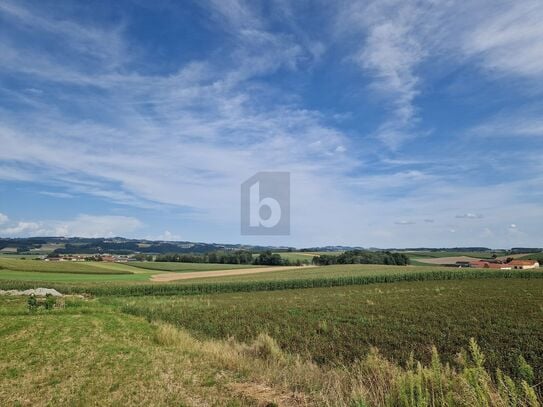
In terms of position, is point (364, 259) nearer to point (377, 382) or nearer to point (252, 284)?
point (252, 284)

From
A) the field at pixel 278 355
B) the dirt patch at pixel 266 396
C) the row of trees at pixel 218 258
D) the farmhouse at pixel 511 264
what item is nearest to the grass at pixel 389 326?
the field at pixel 278 355

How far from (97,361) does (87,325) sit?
5497 millimetres

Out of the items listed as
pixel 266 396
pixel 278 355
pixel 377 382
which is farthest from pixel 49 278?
pixel 377 382

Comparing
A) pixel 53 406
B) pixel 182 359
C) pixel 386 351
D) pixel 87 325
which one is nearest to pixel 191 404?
pixel 53 406

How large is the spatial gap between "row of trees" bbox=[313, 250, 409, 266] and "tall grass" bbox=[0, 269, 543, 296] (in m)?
52.2

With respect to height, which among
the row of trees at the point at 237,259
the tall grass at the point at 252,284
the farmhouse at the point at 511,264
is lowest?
the tall grass at the point at 252,284

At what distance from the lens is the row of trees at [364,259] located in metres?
112

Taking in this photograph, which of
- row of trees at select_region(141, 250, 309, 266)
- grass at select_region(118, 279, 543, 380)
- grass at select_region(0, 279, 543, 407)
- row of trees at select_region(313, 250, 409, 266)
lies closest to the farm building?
row of trees at select_region(313, 250, 409, 266)

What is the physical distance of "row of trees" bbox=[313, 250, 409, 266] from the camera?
11231cm

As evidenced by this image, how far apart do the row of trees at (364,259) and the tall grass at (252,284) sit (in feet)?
171

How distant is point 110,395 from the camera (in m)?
7.61

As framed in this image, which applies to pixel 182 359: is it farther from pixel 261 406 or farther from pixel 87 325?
pixel 87 325

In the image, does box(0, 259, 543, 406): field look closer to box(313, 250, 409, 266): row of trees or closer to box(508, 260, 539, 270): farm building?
box(508, 260, 539, 270): farm building

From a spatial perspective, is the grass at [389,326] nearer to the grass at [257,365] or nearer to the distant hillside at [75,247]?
the grass at [257,365]
